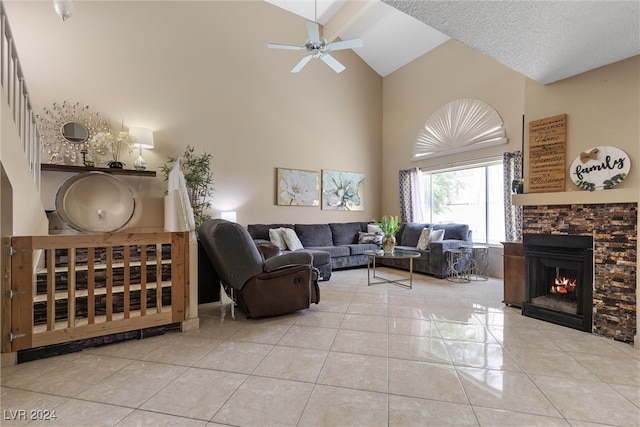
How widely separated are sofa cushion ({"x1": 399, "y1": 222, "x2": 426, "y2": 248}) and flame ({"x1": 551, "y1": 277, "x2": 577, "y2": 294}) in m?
2.90

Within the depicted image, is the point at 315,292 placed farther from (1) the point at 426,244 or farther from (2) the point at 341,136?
(2) the point at 341,136

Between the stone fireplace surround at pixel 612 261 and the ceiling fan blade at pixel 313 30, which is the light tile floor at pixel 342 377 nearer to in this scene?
the stone fireplace surround at pixel 612 261

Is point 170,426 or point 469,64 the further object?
point 469,64

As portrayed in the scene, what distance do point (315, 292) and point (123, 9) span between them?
5.17 m

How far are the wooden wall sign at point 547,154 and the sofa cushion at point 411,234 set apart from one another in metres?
2.91

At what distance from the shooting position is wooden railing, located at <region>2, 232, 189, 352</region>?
6.72ft

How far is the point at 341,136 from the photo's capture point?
672cm

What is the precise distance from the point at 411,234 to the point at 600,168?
3563 millimetres

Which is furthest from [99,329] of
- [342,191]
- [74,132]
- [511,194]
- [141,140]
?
[511,194]

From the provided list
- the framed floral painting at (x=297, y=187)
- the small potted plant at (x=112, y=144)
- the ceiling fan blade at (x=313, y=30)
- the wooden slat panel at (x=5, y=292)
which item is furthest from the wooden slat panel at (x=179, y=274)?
the framed floral painting at (x=297, y=187)

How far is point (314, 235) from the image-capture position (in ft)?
19.0

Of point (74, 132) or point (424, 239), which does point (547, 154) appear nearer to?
point (424, 239)

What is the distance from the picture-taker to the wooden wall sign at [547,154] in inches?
112

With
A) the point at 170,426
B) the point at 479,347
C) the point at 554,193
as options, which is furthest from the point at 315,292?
the point at 554,193
